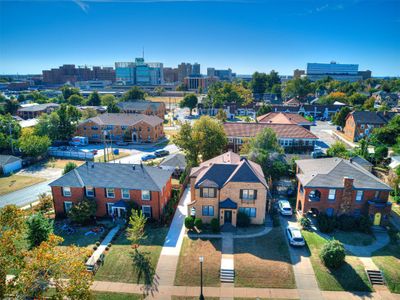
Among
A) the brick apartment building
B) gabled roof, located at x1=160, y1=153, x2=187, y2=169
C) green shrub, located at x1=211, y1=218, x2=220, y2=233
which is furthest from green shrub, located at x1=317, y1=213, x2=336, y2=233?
the brick apartment building

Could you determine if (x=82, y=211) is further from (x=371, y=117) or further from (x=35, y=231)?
(x=371, y=117)

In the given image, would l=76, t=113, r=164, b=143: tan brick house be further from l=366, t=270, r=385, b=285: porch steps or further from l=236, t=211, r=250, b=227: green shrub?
l=366, t=270, r=385, b=285: porch steps

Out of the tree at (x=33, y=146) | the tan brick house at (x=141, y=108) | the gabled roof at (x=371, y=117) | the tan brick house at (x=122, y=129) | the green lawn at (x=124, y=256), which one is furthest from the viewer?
the tan brick house at (x=141, y=108)

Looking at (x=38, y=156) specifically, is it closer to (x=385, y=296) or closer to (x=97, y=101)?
(x=385, y=296)

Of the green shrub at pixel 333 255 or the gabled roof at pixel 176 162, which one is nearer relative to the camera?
the green shrub at pixel 333 255

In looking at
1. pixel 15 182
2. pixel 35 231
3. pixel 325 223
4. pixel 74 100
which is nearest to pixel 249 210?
pixel 325 223

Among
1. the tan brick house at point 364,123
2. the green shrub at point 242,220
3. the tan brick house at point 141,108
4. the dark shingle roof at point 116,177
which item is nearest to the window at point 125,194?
the dark shingle roof at point 116,177

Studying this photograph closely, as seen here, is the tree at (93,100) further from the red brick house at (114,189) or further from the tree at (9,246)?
the tree at (9,246)
